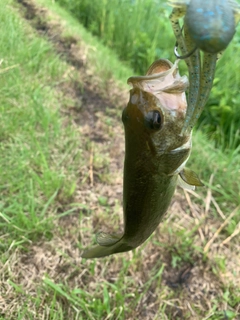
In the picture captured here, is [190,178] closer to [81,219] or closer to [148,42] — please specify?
[81,219]

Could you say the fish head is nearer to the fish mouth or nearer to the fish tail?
the fish mouth

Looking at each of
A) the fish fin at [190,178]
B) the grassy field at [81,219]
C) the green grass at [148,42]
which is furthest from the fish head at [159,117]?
the green grass at [148,42]

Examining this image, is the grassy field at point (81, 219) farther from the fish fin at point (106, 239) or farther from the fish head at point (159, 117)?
the fish head at point (159, 117)

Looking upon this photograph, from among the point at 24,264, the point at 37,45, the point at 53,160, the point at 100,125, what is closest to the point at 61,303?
the point at 24,264

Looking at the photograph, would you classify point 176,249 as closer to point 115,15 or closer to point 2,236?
point 2,236

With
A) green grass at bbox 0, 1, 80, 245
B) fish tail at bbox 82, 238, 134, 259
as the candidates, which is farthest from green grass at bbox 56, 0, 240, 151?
fish tail at bbox 82, 238, 134, 259
